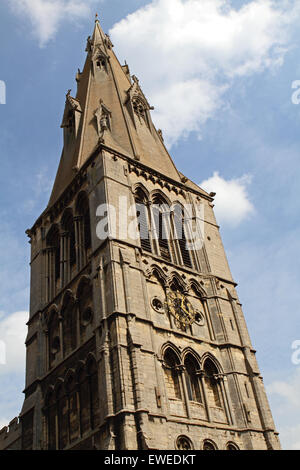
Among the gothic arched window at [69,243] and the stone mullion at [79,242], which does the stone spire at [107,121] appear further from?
the stone mullion at [79,242]

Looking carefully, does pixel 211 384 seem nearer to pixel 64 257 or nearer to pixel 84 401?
pixel 84 401

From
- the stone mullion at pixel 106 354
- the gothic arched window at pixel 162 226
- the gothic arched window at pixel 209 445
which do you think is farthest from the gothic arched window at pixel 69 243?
the gothic arched window at pixel 209 445

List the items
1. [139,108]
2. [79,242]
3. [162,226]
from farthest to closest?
[139,108] → [162,226] → [79,242]

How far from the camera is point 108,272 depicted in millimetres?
20906

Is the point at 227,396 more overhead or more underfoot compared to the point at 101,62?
more underfoot

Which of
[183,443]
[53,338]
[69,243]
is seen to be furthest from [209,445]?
[69,243]

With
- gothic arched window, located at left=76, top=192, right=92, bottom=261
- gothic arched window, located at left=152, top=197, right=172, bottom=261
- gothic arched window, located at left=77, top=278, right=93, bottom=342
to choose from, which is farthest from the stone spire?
gothic arched window, located at left=77, top=278, right=93, bottom=342

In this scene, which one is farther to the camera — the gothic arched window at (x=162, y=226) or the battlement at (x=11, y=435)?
the gothic arched window at (x=162, y=226)

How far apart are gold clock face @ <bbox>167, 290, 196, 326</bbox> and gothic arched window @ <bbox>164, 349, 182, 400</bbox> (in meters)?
1.80

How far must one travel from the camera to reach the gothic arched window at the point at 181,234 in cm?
2562

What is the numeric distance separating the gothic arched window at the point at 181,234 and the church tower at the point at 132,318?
68mm

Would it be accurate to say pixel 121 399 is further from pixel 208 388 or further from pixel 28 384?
pixel 28 384

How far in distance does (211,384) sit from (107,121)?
1561cm

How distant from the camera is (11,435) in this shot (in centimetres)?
→ 2362
